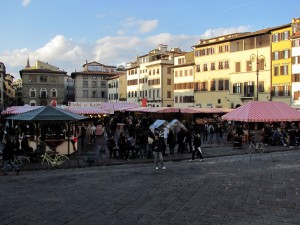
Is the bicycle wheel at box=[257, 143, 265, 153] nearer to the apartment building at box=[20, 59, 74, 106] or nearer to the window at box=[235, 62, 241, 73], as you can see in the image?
the window at box=[235, 62, 241, 73]

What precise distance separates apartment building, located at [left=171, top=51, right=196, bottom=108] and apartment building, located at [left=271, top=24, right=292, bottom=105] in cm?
1696

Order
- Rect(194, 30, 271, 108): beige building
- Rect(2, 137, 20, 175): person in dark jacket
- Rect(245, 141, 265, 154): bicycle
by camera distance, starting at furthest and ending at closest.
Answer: Rect(194, 30, 271, 108): beige building → Rect(245, 141, 265, 154): bicycle → Rect(2, 137, 20, 175): person in dark jacket

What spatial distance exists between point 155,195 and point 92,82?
309ft

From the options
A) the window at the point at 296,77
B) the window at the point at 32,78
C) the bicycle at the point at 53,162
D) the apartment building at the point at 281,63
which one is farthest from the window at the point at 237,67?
the window at the point at 32,78

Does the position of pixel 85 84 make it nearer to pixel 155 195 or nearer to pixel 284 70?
pixel 284 70

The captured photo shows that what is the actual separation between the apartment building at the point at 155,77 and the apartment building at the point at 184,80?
10.9 feet

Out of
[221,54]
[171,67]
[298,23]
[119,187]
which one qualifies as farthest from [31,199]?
[171,67]

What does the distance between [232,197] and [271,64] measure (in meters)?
45.1

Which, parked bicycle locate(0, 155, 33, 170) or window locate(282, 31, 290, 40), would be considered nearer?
Result: parked bicycle locate(0, 155, 33, 170)

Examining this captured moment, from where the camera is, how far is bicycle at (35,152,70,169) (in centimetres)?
1855

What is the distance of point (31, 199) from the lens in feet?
38.1

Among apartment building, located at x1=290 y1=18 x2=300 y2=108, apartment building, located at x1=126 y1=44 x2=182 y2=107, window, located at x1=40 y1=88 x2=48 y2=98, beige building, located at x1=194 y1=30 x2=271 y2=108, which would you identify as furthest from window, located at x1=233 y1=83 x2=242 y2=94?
window, located at x1=40 y1=88 x2=48 y2=98

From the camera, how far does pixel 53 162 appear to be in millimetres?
18531

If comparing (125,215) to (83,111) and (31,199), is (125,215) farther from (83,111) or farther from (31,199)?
(83,111)
